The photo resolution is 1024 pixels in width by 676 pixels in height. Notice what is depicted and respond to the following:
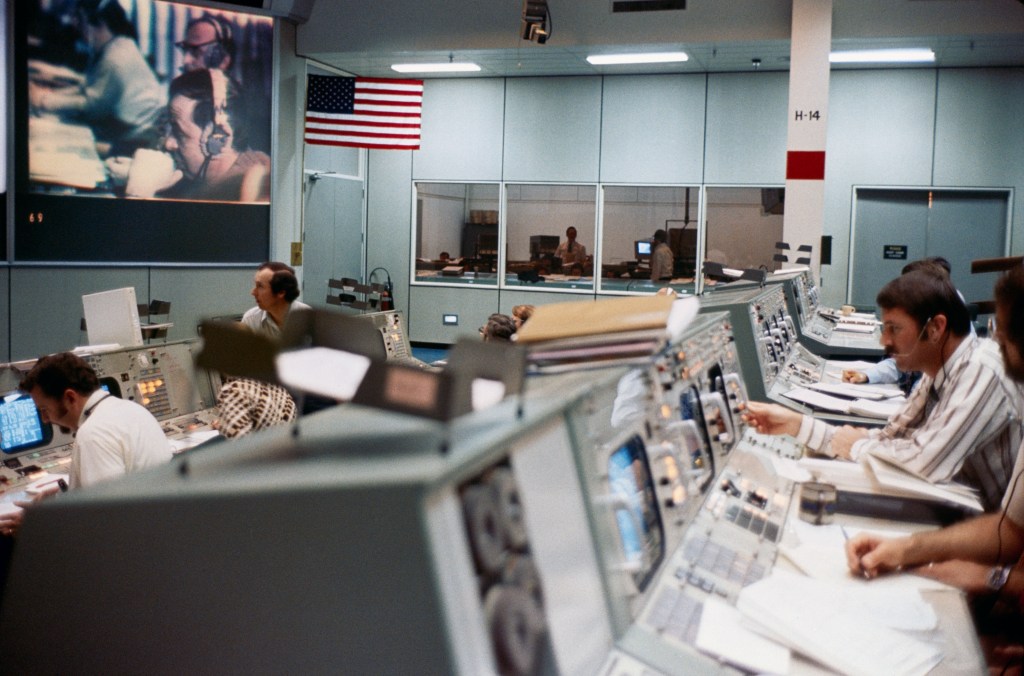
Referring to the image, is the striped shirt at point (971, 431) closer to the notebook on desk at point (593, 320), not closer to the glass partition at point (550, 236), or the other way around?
the notebook on desk at point (593, 320)

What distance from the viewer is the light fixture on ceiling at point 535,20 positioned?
8195 mm

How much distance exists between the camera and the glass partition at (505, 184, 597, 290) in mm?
11430

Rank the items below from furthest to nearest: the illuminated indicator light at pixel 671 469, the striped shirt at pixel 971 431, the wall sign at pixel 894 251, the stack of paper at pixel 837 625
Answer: the wall sign at pixel 894 251 < the striped shirt at pixel 971 431 < the illuminated indicator light at pixel 671 469 < the stack of paper at pixel 837 625

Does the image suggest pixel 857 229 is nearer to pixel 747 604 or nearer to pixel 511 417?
pixel 747 604

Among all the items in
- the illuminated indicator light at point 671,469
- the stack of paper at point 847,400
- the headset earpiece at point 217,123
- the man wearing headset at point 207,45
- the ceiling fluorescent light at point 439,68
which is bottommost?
the stack of paper at point 847,400

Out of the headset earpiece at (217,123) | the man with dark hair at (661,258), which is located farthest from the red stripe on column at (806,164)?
the headset earpiece at (217,123)

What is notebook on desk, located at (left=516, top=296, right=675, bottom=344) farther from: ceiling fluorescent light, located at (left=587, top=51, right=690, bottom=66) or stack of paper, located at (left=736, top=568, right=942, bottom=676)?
ceiling fluorescent light, located at (left=587, top=51, right=690, bottom=66)

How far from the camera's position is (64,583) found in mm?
1063

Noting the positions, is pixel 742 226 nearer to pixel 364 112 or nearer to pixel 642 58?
pixel 642 58

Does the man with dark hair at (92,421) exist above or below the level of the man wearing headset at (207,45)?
below

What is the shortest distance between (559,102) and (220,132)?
14.0 ft

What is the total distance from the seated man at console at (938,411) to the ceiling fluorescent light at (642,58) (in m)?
7.03

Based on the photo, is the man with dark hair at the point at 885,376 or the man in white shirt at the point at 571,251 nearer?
the man with dark hair at the point at 885,376

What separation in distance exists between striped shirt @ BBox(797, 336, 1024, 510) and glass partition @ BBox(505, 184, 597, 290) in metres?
8.39
